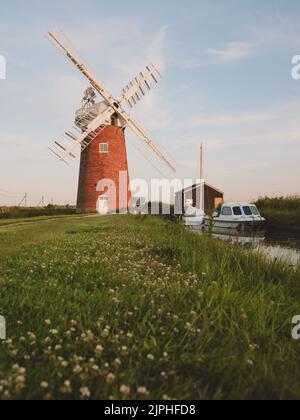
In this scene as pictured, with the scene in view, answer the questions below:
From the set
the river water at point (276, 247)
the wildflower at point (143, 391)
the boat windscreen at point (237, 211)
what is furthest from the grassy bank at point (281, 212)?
the wildflower at point (143, 391)

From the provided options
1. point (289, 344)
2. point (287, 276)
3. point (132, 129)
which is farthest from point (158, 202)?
point (289, 344)

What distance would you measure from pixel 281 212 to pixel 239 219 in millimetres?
4469

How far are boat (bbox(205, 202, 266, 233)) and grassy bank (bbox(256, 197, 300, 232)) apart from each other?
1.10 meters

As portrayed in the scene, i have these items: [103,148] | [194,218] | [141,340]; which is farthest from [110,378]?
[103,148]

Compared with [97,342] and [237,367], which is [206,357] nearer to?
[237,367]

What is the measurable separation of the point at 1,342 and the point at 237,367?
216 cm

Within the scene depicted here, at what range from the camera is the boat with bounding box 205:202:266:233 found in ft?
85.7

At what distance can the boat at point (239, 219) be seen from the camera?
26125mm

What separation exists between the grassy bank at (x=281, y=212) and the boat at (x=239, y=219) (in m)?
1.10

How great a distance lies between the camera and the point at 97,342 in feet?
10.8

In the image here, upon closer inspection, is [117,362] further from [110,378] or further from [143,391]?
[143,391]

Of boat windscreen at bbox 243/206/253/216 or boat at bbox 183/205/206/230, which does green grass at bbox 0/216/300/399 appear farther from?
boat at bbox 183/205/206/230

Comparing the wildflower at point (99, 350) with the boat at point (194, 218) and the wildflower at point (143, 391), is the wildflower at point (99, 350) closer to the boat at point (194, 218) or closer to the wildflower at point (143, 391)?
the wildflower at point (143, 391)

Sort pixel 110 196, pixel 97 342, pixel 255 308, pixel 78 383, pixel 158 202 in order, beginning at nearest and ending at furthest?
1. pixel 78 383
2. pixel 97 342
3. pixel 255 308
4. pixel 110 196
5. pixel 158 202
